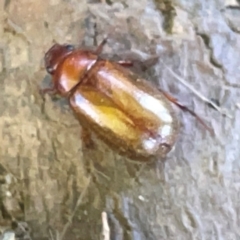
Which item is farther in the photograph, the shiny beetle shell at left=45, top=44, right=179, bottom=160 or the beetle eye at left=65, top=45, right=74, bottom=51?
the beetle eye at left=65, top=45, right=74, bottom=51

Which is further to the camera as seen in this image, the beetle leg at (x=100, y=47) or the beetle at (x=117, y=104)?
the beetle leg at (x=100, y=47)

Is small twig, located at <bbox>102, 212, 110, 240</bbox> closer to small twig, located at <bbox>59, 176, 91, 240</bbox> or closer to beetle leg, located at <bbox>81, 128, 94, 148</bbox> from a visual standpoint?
small twig, located at <bbox>59, 176, 91, 240</bbox>

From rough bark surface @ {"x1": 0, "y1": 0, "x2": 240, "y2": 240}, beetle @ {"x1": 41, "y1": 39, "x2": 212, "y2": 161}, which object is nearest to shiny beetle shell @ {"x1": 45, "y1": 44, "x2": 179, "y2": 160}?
beetle @ {"x1": 41, "y1": 39, "x2": 212, "y2": 161}

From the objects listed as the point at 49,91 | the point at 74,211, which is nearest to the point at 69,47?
the point at 49,91

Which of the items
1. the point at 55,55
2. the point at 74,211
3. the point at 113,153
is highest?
the point at 55,55

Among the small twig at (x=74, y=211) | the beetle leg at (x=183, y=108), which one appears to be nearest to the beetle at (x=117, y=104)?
the beetle leg at (x=183, y=108)

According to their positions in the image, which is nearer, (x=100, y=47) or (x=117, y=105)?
(x=117, y=105)

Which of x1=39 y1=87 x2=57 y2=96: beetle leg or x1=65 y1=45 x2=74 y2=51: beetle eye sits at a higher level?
x1=65 y1=45 x2=74 y2=51: beetle eye

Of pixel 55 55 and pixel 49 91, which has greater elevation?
pixel 55 55

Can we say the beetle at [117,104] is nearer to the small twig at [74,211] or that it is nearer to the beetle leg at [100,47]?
the beetle leg at [100,47]

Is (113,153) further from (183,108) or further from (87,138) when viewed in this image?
(183,108)
